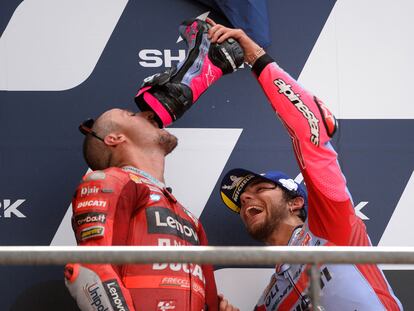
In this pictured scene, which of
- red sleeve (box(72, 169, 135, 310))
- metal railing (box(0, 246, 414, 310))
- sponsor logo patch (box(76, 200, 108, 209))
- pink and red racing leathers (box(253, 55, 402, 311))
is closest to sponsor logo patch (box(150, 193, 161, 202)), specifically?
red sleeve (box(72, 169, 135, 310))

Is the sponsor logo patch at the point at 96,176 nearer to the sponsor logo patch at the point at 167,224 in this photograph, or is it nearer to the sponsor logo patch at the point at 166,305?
the sponsor logo patch at the point at 167,224

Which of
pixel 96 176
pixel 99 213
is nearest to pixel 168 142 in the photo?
pixel 96 176

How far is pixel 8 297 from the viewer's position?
11.3 feet

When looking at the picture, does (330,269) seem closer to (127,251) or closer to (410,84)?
(410,84)

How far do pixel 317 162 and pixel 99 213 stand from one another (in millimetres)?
698

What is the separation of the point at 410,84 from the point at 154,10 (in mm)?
1026

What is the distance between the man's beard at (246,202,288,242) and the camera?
3475 millimetres

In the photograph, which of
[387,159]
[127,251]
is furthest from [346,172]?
[127,251]

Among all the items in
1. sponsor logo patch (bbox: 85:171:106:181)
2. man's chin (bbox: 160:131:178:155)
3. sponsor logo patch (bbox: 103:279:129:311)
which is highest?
man's chin (bbox: 160:131:178:155)

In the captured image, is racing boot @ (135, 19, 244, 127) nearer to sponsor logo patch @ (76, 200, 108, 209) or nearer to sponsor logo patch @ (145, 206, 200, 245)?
sponsor logo patch @ (145, 206, 200, 245)

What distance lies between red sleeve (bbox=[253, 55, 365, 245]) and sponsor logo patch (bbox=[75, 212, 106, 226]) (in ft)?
2.14

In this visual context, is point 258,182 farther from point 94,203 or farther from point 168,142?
point 94,203

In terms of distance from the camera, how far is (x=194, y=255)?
1676 mm

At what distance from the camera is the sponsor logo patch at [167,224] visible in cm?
305
